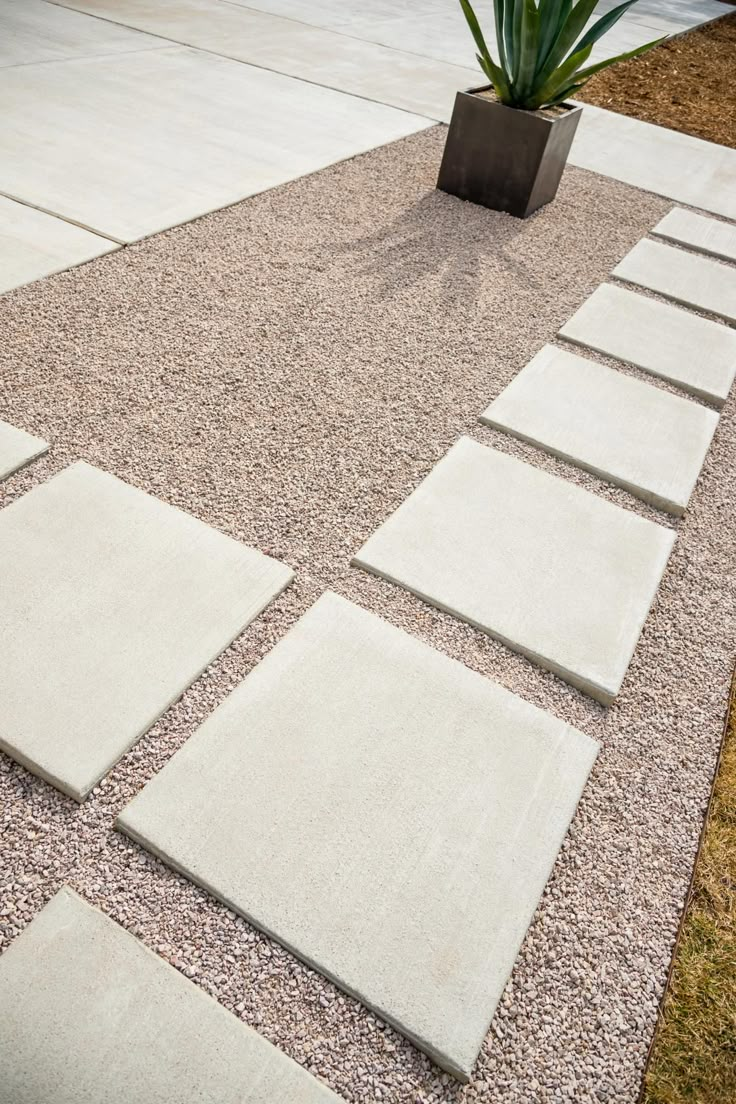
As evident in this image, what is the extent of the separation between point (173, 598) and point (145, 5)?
6.39 meters

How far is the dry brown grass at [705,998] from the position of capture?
1.11 meters

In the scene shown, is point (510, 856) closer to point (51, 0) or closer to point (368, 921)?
point (368, 921)

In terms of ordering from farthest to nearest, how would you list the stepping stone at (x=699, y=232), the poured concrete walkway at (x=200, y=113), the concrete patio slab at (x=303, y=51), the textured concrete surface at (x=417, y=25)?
the textured concrete surface at (x=417, y=25)
the concrete patio slab at (x=303, y=51)
the stepping stone at (x=699, y=232)
the poured concrete walkway at (x=200, y=113)

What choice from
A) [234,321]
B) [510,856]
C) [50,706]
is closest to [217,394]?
[234,321]

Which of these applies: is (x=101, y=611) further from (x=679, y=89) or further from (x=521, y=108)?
(x=679, y=89)

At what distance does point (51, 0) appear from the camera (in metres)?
5.60

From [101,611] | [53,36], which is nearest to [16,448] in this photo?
[101,611]

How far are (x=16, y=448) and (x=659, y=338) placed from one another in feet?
7.62

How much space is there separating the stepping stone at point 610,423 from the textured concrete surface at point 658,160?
2298mm

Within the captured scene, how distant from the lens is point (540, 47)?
3303 mm

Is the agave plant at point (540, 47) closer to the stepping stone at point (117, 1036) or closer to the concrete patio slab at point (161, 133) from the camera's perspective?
the concrete patio slab at point (161, 133)

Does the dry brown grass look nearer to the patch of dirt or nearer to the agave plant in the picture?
the agave plant

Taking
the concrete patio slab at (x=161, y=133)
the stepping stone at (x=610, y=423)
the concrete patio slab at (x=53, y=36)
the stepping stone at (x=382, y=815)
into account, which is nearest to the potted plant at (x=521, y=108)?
the concrete patio slab at (x=161, y=133)

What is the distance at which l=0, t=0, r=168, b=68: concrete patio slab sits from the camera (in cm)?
444
